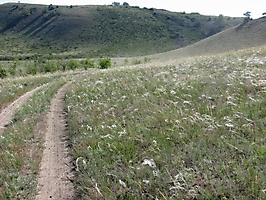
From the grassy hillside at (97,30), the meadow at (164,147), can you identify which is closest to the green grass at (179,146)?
the meadow at (164,147)

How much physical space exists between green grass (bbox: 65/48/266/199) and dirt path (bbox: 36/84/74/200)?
0.33 metres

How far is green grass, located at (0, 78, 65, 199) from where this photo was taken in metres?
5.93

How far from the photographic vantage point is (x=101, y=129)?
27.0ft

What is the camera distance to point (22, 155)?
7555mm

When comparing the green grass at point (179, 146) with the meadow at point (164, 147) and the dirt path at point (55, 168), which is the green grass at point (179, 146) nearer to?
the meadow at point (164, 147)

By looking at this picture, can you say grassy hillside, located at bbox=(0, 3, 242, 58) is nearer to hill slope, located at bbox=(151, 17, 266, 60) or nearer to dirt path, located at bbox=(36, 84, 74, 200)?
hill slope, located at bbox=(151, 17, 266, 60)

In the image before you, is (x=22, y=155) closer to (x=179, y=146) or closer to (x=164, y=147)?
(x=164, y=147)

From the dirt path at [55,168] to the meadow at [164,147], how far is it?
216mm

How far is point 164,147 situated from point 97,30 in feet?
397

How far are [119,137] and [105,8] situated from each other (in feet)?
486

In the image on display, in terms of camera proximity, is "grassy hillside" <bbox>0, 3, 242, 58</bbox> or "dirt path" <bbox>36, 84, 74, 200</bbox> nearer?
"dirt path" <bbox>36, 84, 74, 200</bbox>

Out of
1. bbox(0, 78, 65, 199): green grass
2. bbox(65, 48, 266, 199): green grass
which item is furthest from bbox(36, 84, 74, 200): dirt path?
bbox(65, 48, 266, 199): green grass

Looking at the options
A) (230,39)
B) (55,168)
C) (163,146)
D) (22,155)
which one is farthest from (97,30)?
(163,146)

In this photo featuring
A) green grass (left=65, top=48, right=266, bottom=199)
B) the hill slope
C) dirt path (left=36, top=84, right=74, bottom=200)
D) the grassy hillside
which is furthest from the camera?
the grassy hillside
